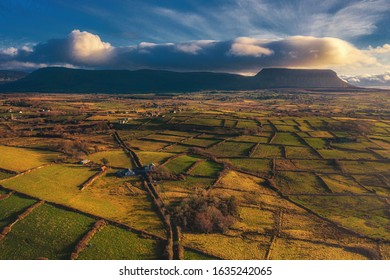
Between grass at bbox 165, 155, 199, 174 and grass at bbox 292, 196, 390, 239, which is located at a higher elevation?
grass at bbox 165, 155, 199, 174

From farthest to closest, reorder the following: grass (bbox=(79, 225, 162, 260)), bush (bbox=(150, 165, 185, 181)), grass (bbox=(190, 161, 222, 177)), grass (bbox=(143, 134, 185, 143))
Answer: grass (bbox=(143, 134, 185, 143)) < grass (bbox=(190, 161, 222, 177)) < bush (bbox=(150, 165, 185, 181)) < grass (bbox=(79, 225, 162, 260))

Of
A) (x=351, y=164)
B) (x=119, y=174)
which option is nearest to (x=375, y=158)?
(x=351, y=164)

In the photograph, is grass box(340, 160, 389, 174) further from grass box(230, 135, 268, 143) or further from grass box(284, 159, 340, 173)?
grass box(230, 135, 268, 143)

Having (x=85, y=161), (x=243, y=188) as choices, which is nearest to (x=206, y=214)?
(x=243, y=188)

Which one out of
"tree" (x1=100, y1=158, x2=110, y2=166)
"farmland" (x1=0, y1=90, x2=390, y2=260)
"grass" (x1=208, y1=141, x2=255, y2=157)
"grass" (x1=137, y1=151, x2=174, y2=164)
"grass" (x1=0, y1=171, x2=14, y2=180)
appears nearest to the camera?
"farmland" (x1=0, y1=90, x2=390, y2=260)

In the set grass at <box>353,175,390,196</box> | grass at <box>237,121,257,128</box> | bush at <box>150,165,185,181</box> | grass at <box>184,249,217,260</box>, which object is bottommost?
grass at <box>184,249,217,260</box>

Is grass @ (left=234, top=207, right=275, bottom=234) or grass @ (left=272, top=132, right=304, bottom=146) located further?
grass @ (left=272, top=132, right=304, bottom=146)

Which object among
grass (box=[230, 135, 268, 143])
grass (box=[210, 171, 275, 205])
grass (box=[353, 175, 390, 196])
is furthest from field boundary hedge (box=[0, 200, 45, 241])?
grass (box=[230, 135, 268, 143])
